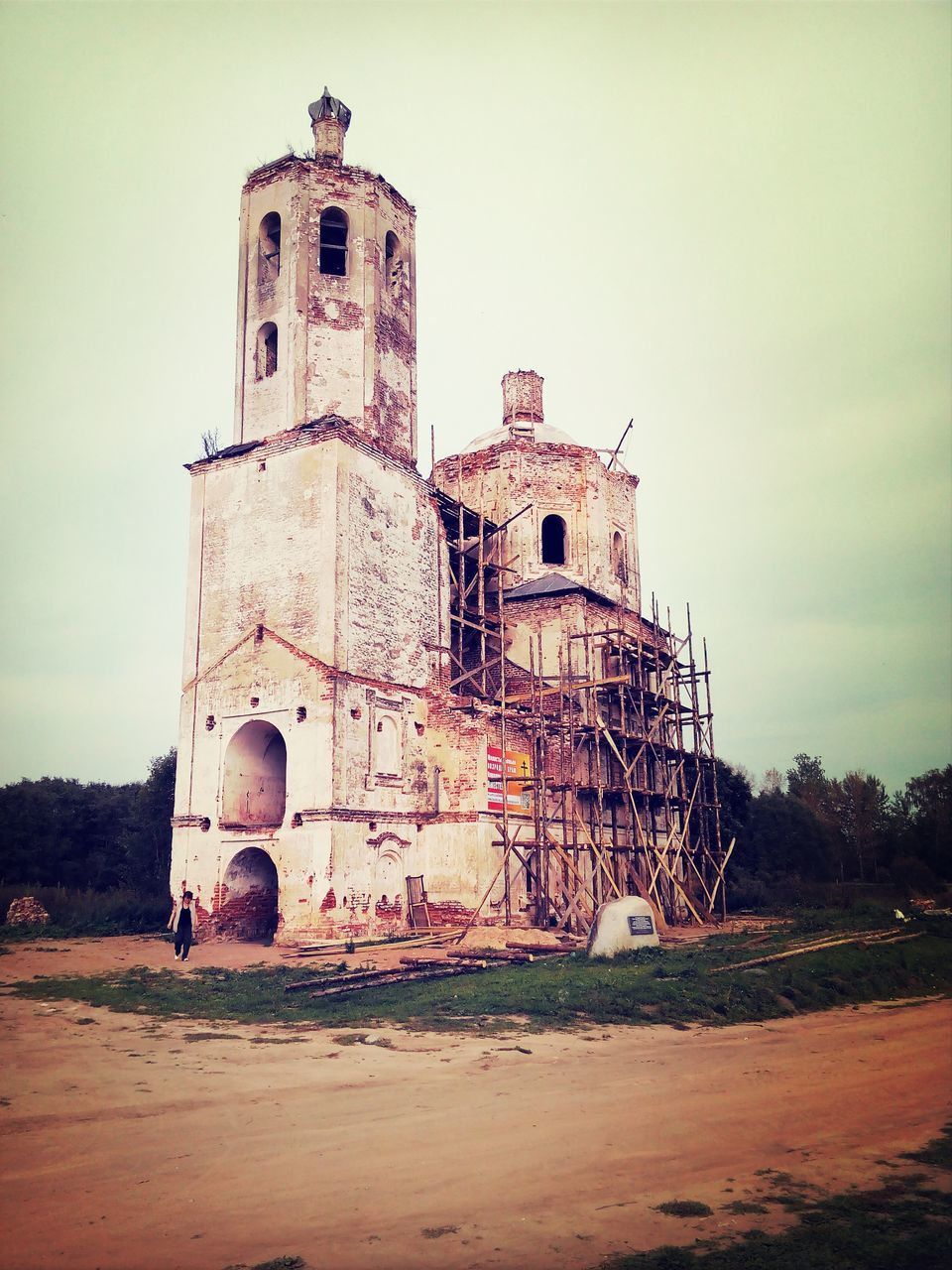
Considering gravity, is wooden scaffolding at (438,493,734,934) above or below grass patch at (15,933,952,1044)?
above

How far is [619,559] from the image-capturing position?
106 feet

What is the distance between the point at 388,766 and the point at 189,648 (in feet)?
18.2

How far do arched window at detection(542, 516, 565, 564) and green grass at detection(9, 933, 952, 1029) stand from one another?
16497 mm

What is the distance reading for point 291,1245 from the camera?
16.6ft

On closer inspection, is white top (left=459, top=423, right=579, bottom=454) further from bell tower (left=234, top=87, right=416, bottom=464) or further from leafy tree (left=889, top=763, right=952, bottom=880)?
leafy tree (left=889, top=763, right=952, bottom=880)

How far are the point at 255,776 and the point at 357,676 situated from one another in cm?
343

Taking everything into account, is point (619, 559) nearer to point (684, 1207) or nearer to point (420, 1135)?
point (420, 1135)

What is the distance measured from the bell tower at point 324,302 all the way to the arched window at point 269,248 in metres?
0.03

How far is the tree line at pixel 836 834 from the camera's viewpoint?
36.8m

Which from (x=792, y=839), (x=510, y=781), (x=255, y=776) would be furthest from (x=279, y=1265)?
(x=792, y=839)

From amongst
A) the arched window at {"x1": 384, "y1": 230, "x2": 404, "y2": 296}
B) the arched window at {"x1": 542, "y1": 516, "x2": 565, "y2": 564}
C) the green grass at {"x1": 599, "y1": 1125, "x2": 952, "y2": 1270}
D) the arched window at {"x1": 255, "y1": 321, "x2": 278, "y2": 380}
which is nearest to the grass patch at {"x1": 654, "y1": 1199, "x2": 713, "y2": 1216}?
the green grass at {"x1": 599, "y1": 1125, "x2": 952, "y2": 1270}

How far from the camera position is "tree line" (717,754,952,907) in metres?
36.8

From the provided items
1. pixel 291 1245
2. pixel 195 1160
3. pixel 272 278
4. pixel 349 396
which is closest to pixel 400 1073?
pixel 195 1160

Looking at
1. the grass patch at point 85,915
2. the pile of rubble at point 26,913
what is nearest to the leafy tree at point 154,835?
the grass patch at point 85,915
